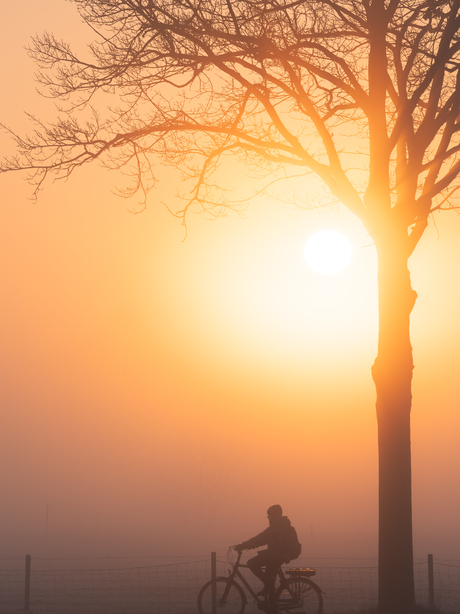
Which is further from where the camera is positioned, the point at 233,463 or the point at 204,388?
the point at 204,388

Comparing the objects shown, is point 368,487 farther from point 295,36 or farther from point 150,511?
point 295,36

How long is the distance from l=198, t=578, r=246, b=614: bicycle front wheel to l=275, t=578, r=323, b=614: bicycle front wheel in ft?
2.04

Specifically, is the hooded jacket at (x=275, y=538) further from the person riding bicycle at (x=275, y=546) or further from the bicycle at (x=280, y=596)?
the bicycle at (x=280, y=596)

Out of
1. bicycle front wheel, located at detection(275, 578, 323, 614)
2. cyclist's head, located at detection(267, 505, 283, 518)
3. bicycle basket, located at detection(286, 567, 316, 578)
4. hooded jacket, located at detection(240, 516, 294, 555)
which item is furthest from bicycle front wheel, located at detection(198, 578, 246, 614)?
cyclist's head, located at detection(267, 505, 283, 518)

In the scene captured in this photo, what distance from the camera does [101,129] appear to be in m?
13.2

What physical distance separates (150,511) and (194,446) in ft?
126

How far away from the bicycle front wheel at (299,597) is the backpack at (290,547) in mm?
602

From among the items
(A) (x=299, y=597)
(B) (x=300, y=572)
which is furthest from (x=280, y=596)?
(B) (x=300, y=572)

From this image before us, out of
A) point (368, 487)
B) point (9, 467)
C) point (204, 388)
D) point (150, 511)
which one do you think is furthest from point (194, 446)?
point (9, 467)

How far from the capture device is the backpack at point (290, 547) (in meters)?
10.8

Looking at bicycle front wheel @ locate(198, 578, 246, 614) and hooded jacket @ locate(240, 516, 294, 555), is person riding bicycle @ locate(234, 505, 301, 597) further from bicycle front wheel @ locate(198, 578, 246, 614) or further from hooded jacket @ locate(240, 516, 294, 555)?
bicycle front wheel @ locate(198, 578, 246, 614)

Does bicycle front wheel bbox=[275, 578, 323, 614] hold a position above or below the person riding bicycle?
below

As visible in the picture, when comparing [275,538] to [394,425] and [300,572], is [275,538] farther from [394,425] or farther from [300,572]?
[394,425]

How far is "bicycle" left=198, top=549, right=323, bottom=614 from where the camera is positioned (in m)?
11.0
